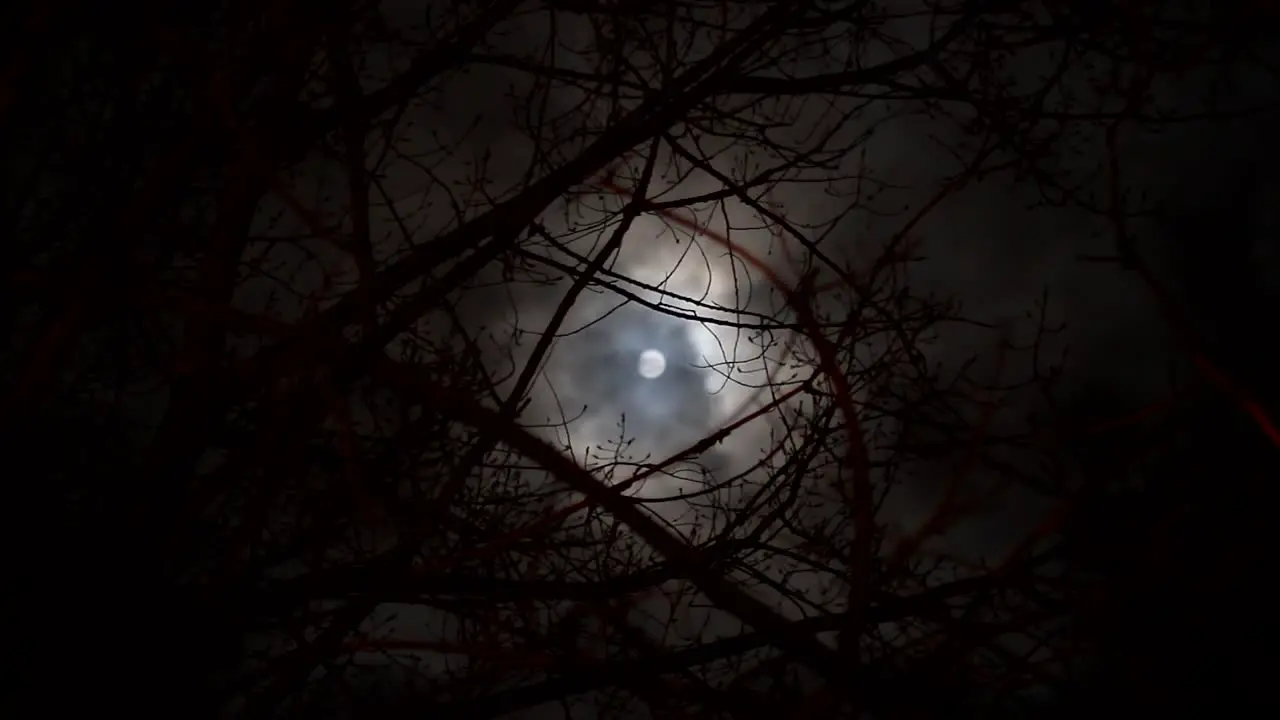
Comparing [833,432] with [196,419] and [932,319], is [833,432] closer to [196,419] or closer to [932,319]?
[932,319]

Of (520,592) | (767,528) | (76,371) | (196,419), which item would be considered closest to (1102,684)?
(767,528)

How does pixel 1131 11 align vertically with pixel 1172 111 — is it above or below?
above

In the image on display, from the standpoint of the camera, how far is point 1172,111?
15.7ft

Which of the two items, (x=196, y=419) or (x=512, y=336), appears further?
(x=512, y=336)

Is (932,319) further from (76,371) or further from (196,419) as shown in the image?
(76,371)

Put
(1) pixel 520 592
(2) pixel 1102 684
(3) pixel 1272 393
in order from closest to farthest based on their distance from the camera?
(2) pixel 1102 684
(3) pixel 1272 393
(1) pixel 520 592

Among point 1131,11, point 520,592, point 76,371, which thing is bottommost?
point 520,592

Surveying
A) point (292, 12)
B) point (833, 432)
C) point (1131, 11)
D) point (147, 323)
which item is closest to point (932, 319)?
point (833, 432)

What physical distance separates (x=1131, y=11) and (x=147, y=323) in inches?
220

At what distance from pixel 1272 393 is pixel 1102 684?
5.03 ft

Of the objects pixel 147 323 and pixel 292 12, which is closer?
pixel 292 12

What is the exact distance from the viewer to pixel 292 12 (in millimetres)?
4398

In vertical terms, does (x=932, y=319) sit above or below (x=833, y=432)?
above

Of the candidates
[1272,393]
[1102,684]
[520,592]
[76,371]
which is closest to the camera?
[1102,684]
